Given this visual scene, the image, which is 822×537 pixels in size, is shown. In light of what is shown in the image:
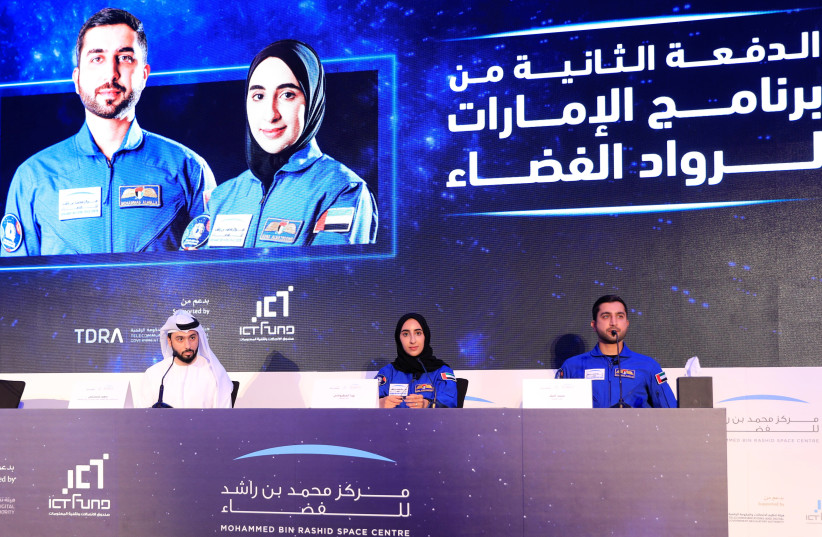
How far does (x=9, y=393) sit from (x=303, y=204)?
2093mm

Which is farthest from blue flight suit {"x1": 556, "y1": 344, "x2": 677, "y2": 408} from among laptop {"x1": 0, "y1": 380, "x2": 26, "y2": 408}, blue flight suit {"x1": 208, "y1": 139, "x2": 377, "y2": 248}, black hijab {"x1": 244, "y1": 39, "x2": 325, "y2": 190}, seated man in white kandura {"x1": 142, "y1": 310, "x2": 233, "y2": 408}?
laptop {"x1": 0, "y1": 380, "x2": 26, "y2": 408}

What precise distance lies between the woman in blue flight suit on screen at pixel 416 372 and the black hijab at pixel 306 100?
1643mm

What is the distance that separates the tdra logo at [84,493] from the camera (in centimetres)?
326

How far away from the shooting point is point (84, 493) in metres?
3.27

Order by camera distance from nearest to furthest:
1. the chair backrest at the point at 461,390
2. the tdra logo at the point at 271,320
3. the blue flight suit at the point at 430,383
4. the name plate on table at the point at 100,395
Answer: the name plate on table at the point at 100,395, the blue flight suit at the point at 430,383, the chair backrest at the point at 461,390, the tdra logo at the point at 271,320

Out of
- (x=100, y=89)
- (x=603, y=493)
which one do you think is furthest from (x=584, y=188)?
(x=100, y=89)

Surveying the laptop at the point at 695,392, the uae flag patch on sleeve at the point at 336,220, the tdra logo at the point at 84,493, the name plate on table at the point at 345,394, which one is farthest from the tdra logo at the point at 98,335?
the laptop at the point at 695,392

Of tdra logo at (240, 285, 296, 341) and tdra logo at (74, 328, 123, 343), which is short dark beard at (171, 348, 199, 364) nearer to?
tdra logo at (240, 285, 296, 341)

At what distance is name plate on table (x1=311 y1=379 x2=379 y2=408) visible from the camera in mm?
3354

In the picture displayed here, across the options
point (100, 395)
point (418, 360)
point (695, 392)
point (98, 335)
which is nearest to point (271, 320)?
point (98, 335)

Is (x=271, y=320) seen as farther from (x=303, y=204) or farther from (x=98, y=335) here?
(x=98, y=335)

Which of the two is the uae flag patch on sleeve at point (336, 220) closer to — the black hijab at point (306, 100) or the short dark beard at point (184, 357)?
the black hijab at point (306, 100)

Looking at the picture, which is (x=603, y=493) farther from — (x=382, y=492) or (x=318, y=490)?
(x=318, y=490)

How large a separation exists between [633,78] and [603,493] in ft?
9.83
